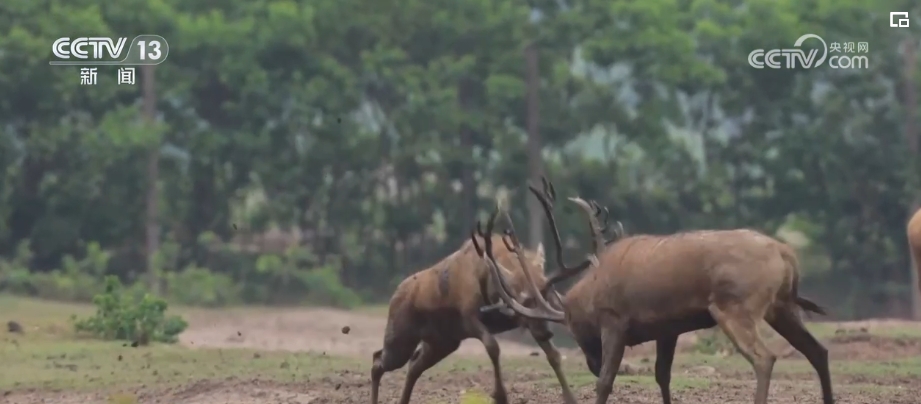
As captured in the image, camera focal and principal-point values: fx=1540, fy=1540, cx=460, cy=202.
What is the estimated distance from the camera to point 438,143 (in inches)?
1038

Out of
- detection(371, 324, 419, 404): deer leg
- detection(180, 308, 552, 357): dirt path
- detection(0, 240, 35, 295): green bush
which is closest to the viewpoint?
detection(371, 324, 419, 404): deer leg

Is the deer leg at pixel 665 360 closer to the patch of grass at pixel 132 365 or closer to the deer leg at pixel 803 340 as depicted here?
the deer leg at pixel 803 340

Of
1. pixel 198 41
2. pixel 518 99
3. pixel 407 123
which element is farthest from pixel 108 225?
pixel 518 99

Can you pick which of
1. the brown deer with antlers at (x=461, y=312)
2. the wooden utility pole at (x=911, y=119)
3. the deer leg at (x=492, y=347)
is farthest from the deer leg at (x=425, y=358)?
the wooden utility pole at (x=911, y=119)

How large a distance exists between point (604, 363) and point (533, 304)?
0.89 metres

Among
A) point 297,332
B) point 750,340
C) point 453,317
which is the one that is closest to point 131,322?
point 297,332

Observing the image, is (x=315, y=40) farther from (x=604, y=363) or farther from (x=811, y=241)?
(x=604, y=363)

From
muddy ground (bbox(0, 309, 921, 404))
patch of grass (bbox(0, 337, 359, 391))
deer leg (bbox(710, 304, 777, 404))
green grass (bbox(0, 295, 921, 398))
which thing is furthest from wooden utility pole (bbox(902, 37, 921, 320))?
deer leg (bbox(710, 304, 777, 404))

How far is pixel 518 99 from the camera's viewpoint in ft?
85.8

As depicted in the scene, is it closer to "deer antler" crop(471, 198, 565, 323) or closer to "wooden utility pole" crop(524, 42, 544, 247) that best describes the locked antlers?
"deer antler" crop(471, 198, 565, 323)

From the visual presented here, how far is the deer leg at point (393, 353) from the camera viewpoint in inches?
430

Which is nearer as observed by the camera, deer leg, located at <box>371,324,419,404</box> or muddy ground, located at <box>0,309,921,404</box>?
deer leg, located at <box>371,324,419,404</box>

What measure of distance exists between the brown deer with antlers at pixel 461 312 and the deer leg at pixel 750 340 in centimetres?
148

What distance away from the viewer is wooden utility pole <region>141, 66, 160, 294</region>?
996 inches
